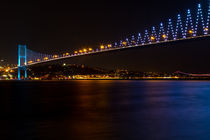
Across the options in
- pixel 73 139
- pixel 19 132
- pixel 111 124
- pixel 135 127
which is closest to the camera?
pixel 73 139

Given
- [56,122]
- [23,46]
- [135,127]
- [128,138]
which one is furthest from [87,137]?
[23,46]

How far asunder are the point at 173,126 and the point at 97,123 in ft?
5.92

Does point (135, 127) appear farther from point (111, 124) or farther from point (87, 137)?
Result: point (87, 137)

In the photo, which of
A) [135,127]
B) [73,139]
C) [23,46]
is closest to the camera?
[73,139]

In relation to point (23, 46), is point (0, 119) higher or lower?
lower

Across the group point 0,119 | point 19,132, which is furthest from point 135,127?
point 0,119

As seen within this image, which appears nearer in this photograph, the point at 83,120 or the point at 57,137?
the point at 57,137

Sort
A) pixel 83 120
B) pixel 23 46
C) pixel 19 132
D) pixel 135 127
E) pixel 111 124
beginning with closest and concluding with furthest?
pixel 19 132 → pixel 135 127 → pixel 111 124 → pixel 83 120 → pixel 23 46

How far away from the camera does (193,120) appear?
761cm

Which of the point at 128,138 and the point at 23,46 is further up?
the point at 23,46

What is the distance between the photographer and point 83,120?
7.55 metres

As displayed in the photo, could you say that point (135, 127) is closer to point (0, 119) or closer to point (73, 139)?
point (73, 139)

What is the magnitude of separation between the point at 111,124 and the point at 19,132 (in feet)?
7.03

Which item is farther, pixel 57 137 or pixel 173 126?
pixel 173 126
